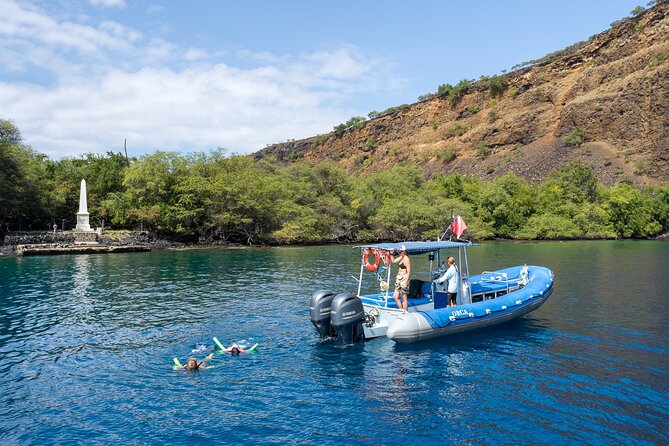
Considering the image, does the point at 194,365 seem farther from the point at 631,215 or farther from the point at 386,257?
the point at 631,215

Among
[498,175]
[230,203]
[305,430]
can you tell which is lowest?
[305,430]

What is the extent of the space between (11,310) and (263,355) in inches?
513

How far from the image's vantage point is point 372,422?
32.4ft

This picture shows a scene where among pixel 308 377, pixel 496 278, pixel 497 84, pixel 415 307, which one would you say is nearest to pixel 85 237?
pixel 496 278

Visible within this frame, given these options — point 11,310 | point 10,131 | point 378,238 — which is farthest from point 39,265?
point 378,238

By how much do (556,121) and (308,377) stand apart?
108977mm

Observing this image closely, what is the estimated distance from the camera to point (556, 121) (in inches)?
4156

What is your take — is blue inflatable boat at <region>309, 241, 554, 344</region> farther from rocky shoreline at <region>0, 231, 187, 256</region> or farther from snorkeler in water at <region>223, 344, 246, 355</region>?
rocky shoreline at <region>0, 231, 187, 256</region>

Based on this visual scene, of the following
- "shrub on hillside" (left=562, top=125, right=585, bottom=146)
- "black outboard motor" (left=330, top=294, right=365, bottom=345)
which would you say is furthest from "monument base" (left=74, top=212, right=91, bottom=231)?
"shrub on hillside" (left=562, top=125, right=585, bottom=146)

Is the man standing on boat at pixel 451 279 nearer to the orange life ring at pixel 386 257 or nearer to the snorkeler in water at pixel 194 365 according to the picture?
the orange life ring at pixel 386 257

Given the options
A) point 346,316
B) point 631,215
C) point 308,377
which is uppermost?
point 631,215

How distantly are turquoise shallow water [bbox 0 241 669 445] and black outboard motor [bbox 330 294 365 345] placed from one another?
52 cm

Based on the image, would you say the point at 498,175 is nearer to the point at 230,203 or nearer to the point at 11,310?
the point at 230,203

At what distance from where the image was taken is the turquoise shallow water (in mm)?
9578
